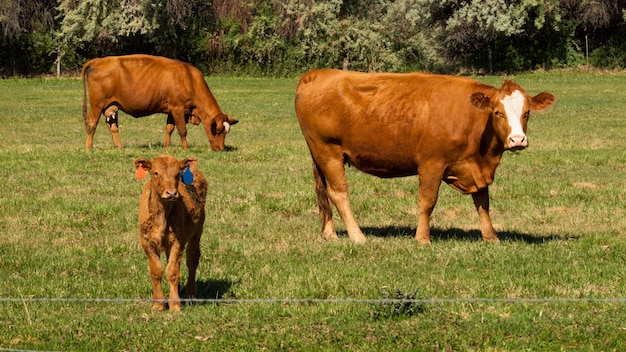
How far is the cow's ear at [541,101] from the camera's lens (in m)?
12.8

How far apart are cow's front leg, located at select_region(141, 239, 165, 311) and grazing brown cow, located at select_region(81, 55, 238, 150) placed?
1462 centimetres

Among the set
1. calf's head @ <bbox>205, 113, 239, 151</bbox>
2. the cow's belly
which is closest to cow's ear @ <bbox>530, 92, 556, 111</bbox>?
the cow's belly

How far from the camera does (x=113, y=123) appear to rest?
2405 cm

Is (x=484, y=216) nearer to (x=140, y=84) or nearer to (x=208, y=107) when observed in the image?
(x=208, y=107)

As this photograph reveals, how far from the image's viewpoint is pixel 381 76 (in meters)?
13.5

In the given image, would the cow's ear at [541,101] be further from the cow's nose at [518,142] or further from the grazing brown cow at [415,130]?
the cow's nose at [518,142]

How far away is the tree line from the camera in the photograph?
59.8 metres

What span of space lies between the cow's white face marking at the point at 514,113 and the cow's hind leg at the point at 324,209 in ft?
7.70

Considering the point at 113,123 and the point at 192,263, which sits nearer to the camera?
the point at 192,263

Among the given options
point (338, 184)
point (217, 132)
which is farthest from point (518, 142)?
→ point (217, 132)

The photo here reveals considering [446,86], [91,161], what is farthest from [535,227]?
[91,161]

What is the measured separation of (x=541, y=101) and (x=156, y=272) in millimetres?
5511

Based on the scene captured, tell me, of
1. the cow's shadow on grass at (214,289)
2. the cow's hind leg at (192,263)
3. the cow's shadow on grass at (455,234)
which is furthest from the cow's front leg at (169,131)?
the cow's hind leg at (192,263)

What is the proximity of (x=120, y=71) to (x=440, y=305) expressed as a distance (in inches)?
632
